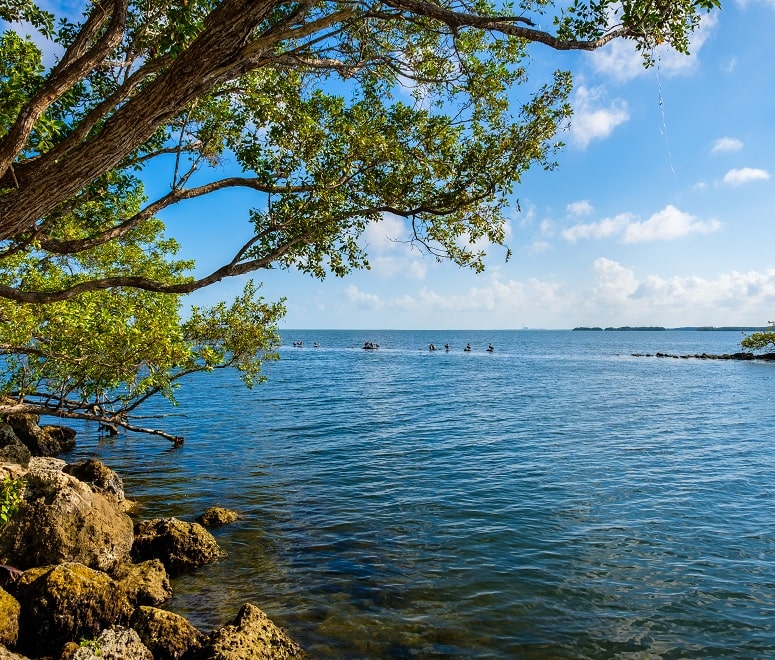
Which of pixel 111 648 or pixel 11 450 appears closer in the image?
pixel 111 648

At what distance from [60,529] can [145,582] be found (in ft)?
8.38

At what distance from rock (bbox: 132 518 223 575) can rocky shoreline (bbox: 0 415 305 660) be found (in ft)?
0.07

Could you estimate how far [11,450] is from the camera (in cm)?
1755

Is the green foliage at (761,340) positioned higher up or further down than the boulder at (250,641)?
higher up

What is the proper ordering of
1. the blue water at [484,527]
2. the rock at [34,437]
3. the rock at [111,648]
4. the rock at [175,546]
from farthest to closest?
the rock at [34,437] → the rock at [175,546] → the blue water at [484,527] → the rock at [111,648]

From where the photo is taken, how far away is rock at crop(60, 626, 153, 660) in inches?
286

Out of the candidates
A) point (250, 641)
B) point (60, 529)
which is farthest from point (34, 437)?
point (250, 641)

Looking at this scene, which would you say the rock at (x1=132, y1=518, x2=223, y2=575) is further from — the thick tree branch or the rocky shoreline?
the thick tree branch

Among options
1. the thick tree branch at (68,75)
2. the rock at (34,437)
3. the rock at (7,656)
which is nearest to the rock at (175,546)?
the rock at (7,656)

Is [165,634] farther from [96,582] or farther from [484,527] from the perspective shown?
[484,527]

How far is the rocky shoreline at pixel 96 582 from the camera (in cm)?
783

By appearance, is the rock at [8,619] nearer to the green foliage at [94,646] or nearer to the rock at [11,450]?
the green foliage at [94,646]

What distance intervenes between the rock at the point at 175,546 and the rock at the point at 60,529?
0.40 metres

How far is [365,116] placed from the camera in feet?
43.1
